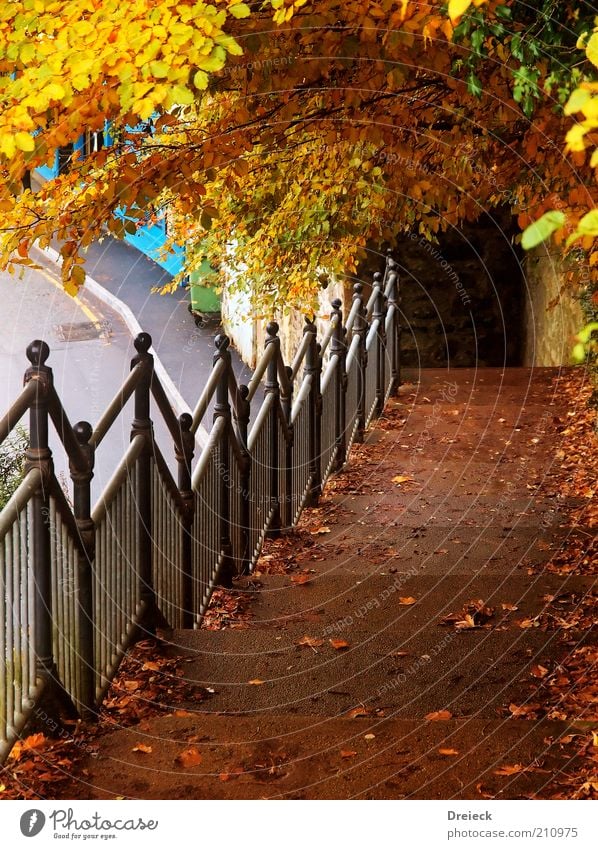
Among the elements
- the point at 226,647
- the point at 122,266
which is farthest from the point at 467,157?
the point at 122,266

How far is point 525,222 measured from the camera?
611cm

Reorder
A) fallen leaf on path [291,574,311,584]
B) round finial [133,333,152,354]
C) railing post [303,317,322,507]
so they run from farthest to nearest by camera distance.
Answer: railing post [303,317,322,507] → fallen leaf on path [291,574,311,584] → round finial [133,333,152,354]

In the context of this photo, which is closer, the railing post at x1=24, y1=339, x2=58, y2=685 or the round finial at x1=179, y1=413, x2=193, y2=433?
the railing post at x1=24, y1=339, x2=58, y2=685

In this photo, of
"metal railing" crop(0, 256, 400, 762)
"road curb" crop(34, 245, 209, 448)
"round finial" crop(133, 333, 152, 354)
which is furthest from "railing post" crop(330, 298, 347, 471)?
"road curb" crop(34, 245, 209, 448)

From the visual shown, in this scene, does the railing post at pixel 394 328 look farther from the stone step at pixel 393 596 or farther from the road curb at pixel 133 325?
the road curb at pixel 133 325

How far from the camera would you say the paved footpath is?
12.0 ft

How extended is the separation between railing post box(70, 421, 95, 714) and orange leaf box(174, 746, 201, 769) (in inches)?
22.7

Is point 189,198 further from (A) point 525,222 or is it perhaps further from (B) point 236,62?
(A) point 525,222

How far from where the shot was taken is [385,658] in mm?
5105

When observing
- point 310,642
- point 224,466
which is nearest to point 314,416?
point 224,466

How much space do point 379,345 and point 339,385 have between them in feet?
6.83

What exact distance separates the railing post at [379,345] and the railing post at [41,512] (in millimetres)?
7522

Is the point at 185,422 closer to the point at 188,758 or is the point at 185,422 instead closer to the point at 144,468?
the point at 144,468

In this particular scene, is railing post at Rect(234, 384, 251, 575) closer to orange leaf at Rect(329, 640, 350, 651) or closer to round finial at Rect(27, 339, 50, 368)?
orange leaf at Rect(329, 640, 350, 651)
